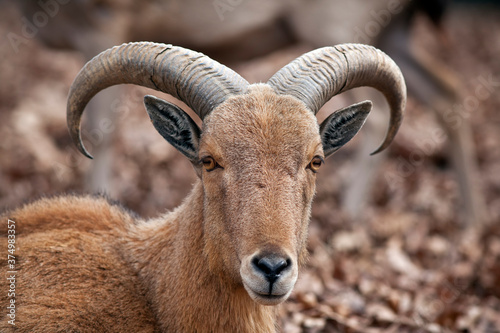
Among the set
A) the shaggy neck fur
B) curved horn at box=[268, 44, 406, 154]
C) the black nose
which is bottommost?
the shaggy neck fur

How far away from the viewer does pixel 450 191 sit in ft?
37.4

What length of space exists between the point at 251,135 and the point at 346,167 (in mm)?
8308

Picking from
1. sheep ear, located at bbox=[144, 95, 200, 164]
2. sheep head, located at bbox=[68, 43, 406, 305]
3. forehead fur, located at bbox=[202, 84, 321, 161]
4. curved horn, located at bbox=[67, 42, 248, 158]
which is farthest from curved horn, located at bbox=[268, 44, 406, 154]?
sheep ear, located at bbox=[144, 95, 200, 164]

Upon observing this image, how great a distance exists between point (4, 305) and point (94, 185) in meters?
5.19

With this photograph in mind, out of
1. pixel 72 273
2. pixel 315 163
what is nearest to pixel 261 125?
pixel 315 163

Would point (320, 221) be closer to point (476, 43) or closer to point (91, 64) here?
point (91, 64)

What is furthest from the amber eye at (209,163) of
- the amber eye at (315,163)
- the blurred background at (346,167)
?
the blurred background at (346,167)

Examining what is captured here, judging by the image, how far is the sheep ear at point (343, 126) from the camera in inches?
199

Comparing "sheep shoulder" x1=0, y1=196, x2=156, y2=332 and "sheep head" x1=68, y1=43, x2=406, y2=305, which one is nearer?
"sheep head" x1=68, y1=43, x2=406, y2=305

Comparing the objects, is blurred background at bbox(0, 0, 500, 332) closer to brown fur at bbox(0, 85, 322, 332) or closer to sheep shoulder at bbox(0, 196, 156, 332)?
brown fur at bbox(0, 85, 322, 332)

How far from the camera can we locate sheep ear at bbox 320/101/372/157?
16.6 ft

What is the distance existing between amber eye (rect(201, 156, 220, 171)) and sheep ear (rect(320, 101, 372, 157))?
1043 millimetres

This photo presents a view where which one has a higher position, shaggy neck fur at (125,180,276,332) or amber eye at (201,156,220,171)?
amber eye at (201,156,220,171)

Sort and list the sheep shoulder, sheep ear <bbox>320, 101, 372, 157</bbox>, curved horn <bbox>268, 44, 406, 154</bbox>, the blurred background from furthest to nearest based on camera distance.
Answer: the blurred background
sheep ear <bbox>320, 101, 372, 157</bbox>
curved horn <bbox>268, 44, 406, 154</bbox>
the sheep shoulder
